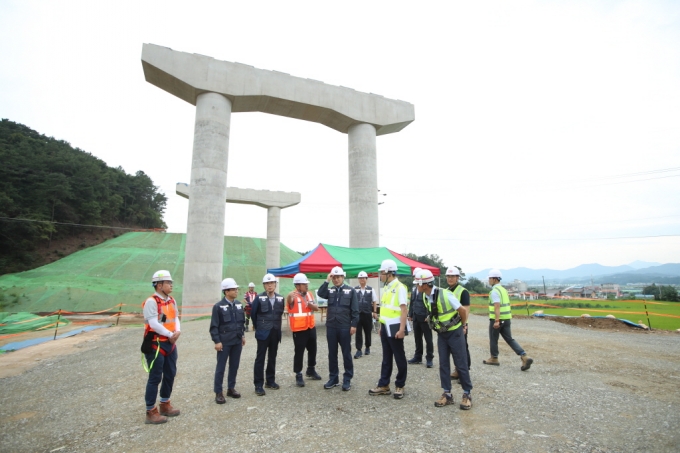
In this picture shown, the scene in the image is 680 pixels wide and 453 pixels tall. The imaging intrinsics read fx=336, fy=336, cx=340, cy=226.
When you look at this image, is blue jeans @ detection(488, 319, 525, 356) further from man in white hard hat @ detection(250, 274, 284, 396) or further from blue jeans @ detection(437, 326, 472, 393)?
man in white hard hat @ detection(250, 274, 284, 396)

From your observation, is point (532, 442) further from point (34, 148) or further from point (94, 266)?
point (34, 148)

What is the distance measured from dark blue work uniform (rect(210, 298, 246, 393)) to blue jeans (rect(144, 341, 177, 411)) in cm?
68

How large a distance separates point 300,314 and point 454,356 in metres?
2.64

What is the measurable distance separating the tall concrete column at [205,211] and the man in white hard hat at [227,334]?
12032 millimetres

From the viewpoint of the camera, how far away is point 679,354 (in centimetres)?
841

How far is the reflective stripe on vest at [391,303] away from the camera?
5.30 meters

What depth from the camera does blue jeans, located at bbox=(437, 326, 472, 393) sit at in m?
4.75

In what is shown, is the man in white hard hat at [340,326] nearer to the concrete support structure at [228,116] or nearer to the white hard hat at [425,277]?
the white hard hat at [425,277]

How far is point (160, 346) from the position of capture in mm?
4465

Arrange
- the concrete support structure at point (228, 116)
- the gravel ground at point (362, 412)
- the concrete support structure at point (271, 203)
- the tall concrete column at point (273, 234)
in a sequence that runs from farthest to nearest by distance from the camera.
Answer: the tall concrete column at point (273, 234) < the concrete support structure at point (271, 203) < the concrete support structure at point (228, 116) < the gravel ground at point (362, 412)

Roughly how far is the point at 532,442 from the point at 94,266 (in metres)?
38.1

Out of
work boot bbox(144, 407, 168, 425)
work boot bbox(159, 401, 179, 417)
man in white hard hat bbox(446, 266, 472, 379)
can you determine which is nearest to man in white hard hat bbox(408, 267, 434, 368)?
man in white hard hat bbox(446, 266, 472, 379)

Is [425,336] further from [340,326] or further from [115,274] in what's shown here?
[115,274]

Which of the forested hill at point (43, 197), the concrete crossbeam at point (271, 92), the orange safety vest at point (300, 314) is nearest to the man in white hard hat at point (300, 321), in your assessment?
the orange safety vest at point (300, 314)
